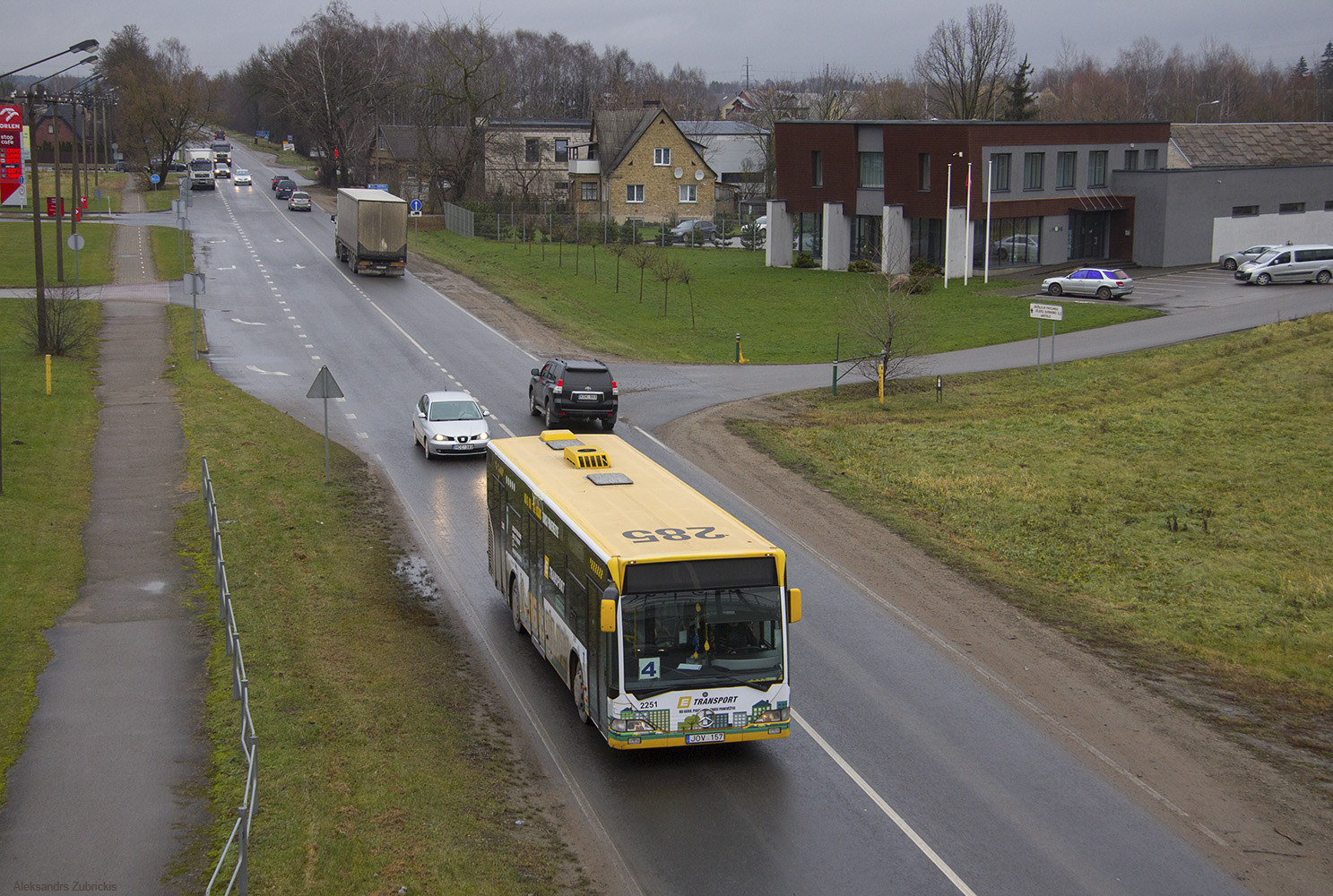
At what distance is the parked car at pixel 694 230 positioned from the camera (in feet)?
268

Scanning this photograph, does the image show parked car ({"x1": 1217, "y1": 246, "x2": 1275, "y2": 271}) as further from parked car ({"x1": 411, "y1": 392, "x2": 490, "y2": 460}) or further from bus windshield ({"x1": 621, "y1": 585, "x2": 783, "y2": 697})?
bus windshield ({"x1": 621, "y1": 585, "x2": 783, "y2": 697})

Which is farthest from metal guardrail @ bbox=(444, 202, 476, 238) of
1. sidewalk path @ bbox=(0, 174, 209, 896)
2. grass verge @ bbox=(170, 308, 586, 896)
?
grass verge @ bbox=(170, 308, 586, 896)

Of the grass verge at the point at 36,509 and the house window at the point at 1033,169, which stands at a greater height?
the house window at the point at 1033,169

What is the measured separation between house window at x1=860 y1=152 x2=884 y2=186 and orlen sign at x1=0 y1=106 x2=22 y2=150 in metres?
44.2

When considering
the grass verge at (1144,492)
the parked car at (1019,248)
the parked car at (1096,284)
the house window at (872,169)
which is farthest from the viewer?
the house window at (872,169)

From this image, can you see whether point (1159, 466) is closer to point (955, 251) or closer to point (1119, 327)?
point (1119, 327)

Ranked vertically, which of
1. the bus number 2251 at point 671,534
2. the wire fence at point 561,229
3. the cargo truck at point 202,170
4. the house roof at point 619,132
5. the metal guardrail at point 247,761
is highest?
the house roof at point 619,132

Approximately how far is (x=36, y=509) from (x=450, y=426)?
8905 millimetres

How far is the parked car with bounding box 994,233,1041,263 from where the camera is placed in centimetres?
6291

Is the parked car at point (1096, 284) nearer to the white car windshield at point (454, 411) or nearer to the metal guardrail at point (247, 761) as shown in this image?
the white car windshield at point (454, 411)

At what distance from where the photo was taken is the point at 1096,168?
66.5 metres

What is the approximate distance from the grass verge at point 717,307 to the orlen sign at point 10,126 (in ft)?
61.6

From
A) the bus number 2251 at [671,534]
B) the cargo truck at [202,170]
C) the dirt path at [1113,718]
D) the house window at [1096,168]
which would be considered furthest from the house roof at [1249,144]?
the bus number 2251 at [671,534]

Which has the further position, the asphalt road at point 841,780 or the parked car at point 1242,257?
the parked car at point 1242,257
